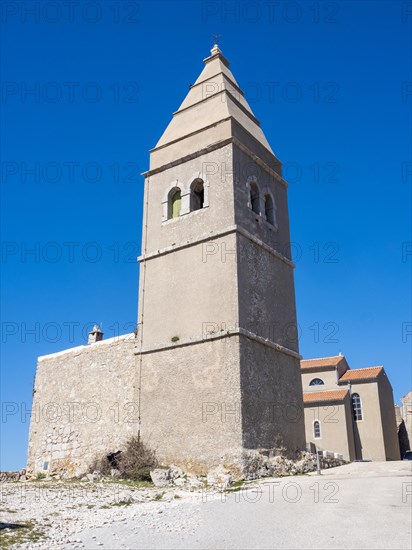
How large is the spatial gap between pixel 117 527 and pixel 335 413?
2361 cm

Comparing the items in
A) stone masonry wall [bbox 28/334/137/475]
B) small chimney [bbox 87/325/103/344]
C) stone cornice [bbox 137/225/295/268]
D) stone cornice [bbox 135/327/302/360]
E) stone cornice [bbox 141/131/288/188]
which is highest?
stone cornice [bbox 141/131/288/188]

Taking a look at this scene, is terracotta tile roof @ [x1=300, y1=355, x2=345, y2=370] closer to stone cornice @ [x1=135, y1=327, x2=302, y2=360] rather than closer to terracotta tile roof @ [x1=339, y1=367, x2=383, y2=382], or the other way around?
terracotta tile roof @ [x1=339, y1=367, x2=383, y2=382]

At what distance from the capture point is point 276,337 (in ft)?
58.5

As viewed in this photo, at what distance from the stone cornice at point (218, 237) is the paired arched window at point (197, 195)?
56.4 inches

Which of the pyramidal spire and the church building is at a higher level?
the pyramidal spire

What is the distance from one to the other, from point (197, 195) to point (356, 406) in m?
18.7

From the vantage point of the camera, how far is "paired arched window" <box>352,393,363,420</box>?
31.4 m

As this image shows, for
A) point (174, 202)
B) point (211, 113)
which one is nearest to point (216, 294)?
point (174, 202)

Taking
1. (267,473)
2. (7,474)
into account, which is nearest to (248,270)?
(267,473)

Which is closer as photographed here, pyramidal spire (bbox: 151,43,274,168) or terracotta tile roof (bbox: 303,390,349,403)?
pyramidal spire (bbox: 151,43,274,168)

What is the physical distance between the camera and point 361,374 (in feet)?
107

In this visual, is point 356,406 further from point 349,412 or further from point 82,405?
point 82,405

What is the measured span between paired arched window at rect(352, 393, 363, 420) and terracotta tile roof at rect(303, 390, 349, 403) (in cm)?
117

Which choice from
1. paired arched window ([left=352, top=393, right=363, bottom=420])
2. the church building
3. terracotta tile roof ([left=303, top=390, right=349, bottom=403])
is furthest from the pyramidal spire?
paired arched window ([left=352, top=393, right=363, bottom=420])
